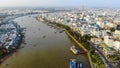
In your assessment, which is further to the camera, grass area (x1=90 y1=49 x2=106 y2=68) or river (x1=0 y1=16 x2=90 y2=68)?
river (x1=0 y1=16 x2=90 y2=68)

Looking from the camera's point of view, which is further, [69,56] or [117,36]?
[117,36]

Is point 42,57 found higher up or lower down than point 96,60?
lower down

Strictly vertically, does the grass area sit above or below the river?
above

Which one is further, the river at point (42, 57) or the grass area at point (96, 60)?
the river at point (42, 57)

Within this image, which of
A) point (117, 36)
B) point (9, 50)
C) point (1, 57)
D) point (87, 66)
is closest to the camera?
point (87, 66)

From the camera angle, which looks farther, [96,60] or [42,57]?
[42,57]

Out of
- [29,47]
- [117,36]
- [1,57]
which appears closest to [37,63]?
[1,57]

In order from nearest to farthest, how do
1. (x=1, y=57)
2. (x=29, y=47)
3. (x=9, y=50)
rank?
1. (x=1, y=57)
2. (x=9, y=50)
3. (x=29, y=47)

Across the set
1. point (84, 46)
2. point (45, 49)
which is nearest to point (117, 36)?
point (84, 46)

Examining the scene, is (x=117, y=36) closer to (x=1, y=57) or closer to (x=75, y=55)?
(x=75, y=55)

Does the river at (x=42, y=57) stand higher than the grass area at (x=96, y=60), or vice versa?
the grass area at (x=96, y=60)
